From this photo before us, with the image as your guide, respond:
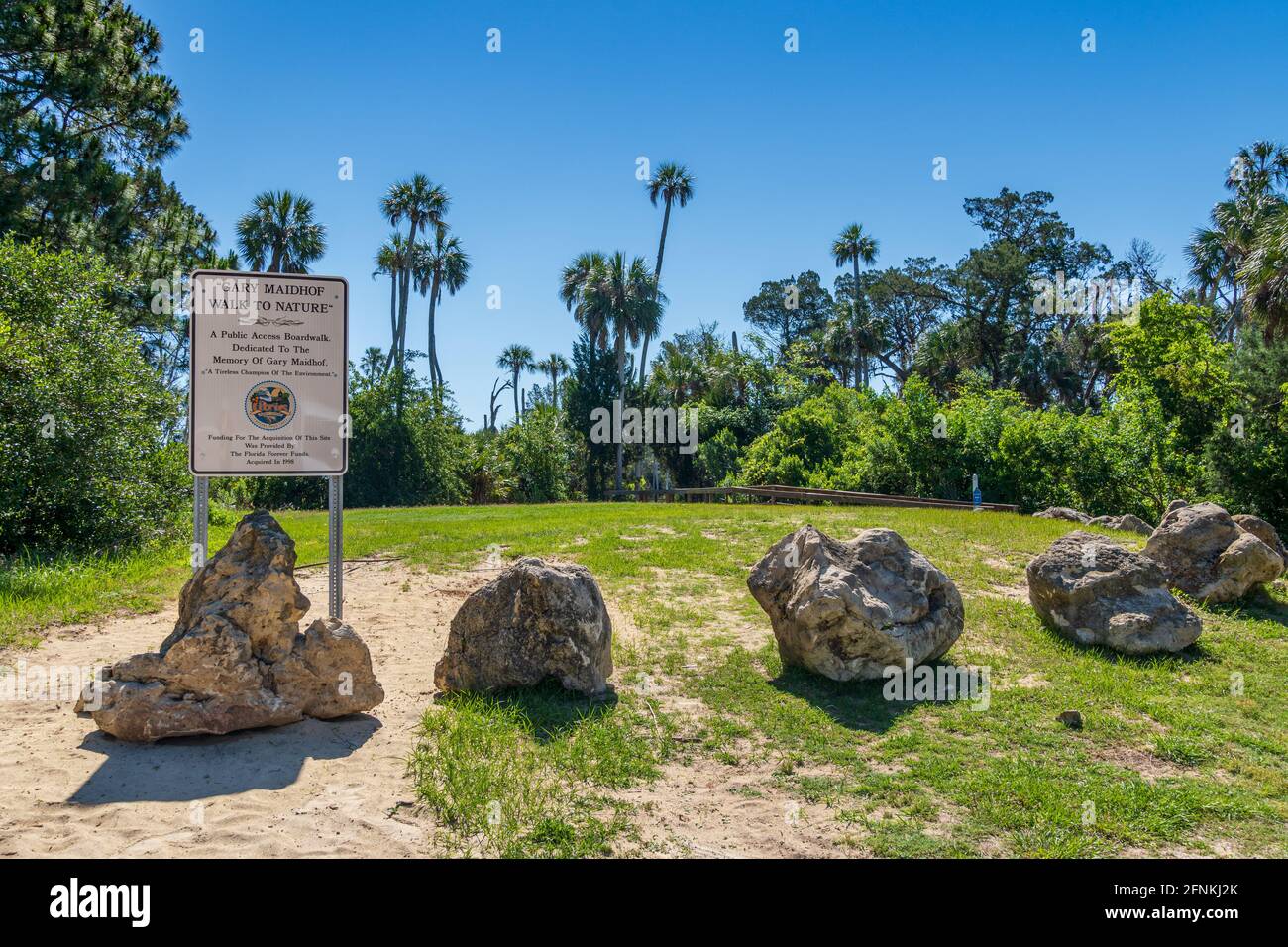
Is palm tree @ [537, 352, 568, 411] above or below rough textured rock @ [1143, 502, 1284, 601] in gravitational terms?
above

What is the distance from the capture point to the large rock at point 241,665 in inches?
217

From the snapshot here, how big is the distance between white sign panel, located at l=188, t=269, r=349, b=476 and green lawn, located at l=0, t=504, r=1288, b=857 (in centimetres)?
276

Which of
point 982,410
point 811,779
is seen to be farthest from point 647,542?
point 982,410

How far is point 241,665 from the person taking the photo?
5.75 meters

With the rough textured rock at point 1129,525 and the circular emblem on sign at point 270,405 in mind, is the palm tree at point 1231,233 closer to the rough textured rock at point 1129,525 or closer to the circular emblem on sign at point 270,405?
the rough textured rock at point 1129,525

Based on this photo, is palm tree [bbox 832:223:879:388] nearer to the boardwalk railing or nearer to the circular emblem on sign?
the boardwalk railing

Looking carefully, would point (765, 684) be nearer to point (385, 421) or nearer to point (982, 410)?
point (982, 410)

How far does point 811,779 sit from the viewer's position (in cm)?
564

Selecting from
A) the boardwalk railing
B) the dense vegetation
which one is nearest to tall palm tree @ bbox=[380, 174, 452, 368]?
the dense vegetation

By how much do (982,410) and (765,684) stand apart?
2148 cm

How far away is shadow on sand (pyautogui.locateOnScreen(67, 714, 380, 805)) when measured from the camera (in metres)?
4.82

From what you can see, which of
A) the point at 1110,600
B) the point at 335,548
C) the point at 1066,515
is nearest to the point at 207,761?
the point at 335,548

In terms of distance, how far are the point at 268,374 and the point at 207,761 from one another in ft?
12.0

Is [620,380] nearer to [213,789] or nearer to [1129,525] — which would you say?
[1129,525]
